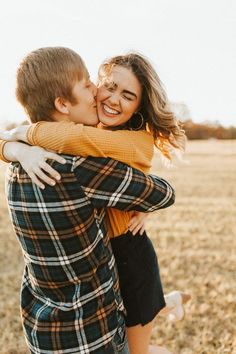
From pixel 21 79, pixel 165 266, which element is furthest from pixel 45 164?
pixel 165 266

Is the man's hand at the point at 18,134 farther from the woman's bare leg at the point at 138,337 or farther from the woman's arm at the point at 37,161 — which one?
the woman's bare leg at the point at 138,337

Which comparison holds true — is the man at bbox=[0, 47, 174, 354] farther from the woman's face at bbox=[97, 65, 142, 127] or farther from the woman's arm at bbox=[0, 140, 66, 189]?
the woman's face at bbox=[97, 65, 142, 127]

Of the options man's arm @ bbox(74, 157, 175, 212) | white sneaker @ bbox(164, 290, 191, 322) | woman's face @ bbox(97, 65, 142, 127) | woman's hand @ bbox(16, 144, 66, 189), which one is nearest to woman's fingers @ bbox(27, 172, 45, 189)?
woman's hand @ bbox(16, 144, 66, 189)

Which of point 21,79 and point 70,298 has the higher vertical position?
point 21,79

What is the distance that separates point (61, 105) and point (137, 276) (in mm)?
848

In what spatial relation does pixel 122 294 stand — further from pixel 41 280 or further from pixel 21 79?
pixel 21 79

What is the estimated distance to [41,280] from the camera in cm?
217

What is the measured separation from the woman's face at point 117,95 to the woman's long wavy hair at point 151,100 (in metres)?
0.03

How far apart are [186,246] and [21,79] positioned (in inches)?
216

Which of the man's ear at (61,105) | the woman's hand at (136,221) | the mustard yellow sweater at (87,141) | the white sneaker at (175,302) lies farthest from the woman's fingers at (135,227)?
the white sneaker at (175,302)

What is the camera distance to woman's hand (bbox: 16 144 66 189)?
2.00 metres

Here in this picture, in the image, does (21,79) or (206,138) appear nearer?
(21,79)

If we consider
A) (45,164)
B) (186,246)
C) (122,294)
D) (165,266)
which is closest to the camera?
(45,164)

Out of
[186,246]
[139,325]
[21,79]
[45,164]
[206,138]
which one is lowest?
[206,138]
